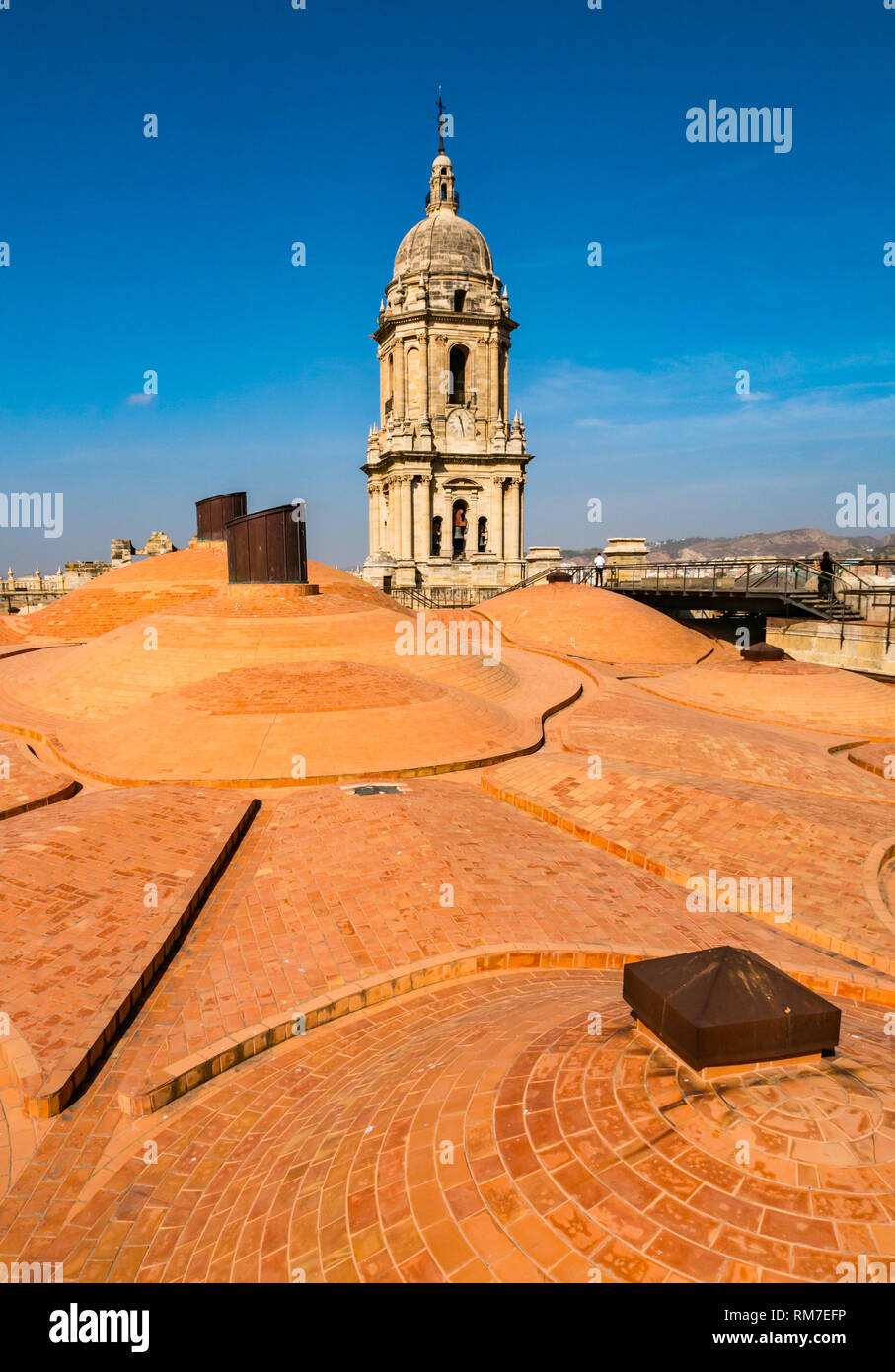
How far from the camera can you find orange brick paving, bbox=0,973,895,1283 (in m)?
3.43

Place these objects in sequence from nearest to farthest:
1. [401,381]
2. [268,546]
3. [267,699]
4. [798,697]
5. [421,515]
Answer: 1. [267,699]
2. [268,546]
3. [798,697]
4. [421,515]
5. [401,381]

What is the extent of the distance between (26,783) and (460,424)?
1394 inches

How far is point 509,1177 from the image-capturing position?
387 centimetres

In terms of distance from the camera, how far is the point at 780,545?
595ft

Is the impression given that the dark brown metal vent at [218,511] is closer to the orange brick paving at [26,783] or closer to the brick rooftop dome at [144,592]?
the brick rooftop dome at [144,592]

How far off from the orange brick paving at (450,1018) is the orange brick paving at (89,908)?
88 mm

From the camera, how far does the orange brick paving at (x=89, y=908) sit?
6.16m

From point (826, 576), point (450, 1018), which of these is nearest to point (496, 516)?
point (826, 576)

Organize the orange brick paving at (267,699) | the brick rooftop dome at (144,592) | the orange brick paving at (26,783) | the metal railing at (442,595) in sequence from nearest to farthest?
the orange brick paving at (26,783), the orange brick paving at (267,699), the brick rooftop dome at (144,592), the metal railing at (442,595)

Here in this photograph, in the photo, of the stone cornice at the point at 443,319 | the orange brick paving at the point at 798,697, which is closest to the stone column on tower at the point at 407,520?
the stone cornice at the point at 443,319

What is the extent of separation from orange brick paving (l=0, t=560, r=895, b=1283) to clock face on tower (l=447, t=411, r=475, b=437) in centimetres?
2823

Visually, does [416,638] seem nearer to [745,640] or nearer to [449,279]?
[745,640]

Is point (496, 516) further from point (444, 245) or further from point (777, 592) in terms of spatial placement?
point (777, 592)

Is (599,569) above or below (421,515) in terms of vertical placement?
below
